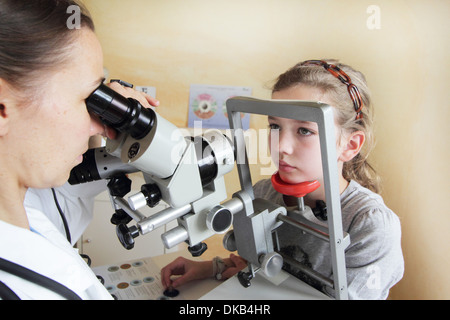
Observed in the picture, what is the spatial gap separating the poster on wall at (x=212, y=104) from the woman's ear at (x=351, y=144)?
0.99 metres

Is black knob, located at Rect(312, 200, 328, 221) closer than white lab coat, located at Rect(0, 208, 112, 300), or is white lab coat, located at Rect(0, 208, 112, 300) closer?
white lab coat, located at Rect(0, 208, 112, 300)

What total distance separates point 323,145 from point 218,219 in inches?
11.0

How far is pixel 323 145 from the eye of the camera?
0.63 metres

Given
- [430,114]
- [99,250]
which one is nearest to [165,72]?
[99,250]

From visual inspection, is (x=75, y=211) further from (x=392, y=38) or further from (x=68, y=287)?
(x=392, y=38)

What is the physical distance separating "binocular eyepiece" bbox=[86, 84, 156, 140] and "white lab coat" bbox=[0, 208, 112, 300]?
0.93 ft

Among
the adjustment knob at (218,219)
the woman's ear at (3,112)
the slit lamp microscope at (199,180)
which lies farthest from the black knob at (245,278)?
the woman's ear at (3,112)

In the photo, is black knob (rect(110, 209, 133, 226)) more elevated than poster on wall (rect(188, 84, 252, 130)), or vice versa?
poster on wall (rect(188, 84, 252, 130))

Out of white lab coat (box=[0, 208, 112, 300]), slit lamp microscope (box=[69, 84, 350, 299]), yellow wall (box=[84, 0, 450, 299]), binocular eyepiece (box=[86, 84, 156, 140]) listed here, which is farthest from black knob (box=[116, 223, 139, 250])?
yellow wall (box=[84, 0, 450, 299])

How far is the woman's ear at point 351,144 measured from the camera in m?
1.06

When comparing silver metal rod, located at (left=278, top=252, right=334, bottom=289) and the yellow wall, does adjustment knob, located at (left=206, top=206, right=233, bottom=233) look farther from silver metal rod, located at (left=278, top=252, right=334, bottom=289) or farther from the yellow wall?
the yellow wall

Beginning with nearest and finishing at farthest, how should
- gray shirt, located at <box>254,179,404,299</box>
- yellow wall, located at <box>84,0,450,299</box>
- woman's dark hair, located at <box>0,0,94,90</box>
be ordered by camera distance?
woman's dark hair, located at <box>0,0,94,90</box>
gray shirt, located at <box>254,179,404,299</box>
yellow wall, located at <box>84,0,450,299</box>

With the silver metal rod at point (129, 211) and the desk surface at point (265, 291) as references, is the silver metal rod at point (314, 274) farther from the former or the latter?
the silver metal rod at point (129, 211)

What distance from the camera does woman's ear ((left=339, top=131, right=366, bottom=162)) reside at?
1064mm
